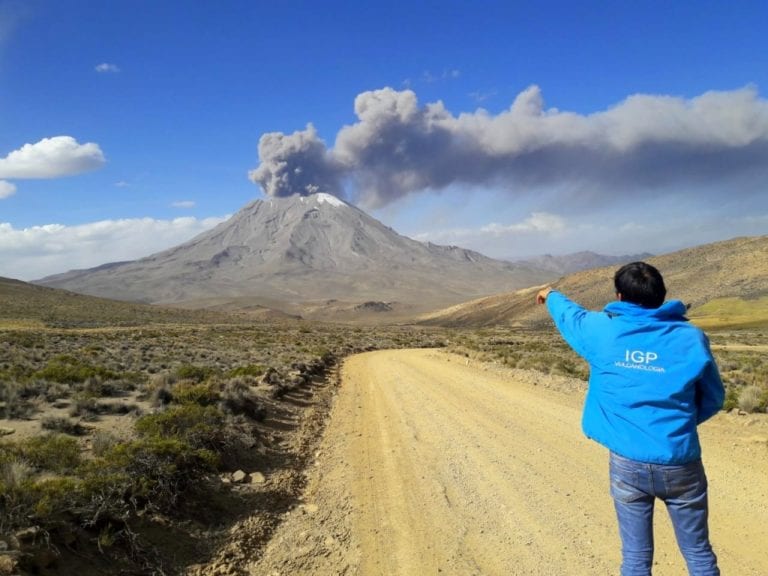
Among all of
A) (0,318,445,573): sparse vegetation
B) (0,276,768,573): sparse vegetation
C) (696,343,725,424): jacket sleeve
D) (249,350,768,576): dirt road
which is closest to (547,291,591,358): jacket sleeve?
(696,343,725,424): jacket sleeve

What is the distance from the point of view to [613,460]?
10.4 feet

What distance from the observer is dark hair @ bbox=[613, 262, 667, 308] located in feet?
9.89

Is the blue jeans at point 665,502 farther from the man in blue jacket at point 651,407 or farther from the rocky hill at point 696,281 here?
the rocky hill at point 696,281

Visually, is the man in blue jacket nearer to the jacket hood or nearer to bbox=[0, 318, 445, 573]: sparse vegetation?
the jacket hood

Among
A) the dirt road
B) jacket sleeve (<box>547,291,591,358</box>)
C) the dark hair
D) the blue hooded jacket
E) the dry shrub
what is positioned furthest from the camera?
the dry shrub

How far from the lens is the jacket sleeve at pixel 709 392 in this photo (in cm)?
291

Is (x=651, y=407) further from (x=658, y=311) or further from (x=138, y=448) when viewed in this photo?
(x=138, y=448)

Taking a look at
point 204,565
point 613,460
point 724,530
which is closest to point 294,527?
point 204,565

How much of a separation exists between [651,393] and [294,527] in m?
4.57

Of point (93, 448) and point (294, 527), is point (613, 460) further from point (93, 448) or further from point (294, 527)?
point (93, 448)

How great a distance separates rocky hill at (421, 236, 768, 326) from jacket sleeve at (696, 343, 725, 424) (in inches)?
2442

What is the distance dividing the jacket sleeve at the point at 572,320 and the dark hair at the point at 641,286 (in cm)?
26

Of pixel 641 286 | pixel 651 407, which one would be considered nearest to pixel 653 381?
pixel 651 407

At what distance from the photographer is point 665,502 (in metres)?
3.03
